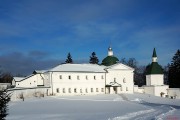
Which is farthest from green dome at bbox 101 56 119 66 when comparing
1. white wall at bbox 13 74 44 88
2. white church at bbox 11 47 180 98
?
white wall at bbox 13 74 44 88

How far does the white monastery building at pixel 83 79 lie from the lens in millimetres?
51125

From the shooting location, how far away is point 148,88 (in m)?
60.9

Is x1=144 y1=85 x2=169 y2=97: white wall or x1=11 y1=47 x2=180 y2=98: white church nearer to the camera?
x1=11 y1=47 x2=180 y2=98: white church

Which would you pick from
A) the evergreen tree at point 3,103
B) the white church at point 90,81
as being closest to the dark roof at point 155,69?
the white church at point 90,81

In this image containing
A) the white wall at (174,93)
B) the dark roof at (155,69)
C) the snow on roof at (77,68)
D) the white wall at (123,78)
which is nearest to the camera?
the snow on roof at (77,68)

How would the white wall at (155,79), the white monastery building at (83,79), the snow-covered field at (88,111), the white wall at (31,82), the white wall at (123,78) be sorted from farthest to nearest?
the white wall at (155,79), the white wall at (123,78), the white wall at (31,82), the white monastery building at (83,79), the snow-covered field at (88,111)

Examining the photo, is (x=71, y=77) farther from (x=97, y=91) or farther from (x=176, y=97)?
(x=176, y=97)

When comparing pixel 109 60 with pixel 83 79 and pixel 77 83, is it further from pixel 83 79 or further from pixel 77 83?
pixel 77 83

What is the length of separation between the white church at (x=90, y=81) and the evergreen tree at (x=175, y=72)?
8441 millimetres

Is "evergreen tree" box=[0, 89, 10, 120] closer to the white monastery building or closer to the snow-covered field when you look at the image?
the snow-covered field

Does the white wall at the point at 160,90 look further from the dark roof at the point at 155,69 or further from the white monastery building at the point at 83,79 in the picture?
the white monastery building at the point at 83,79

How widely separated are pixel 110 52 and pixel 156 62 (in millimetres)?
9178

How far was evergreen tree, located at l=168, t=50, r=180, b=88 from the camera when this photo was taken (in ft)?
226

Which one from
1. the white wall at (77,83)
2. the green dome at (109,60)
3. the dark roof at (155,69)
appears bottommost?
the white wall at (77,83)
